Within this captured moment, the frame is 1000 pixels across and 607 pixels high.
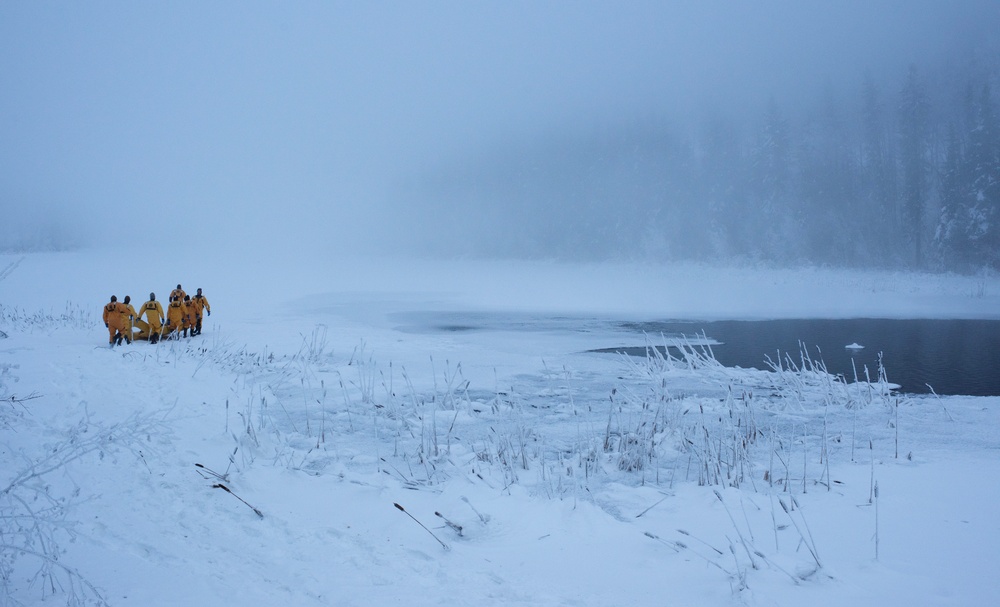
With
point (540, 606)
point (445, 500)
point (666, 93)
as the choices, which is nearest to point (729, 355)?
point (445, 500)

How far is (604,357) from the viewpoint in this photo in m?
17.2

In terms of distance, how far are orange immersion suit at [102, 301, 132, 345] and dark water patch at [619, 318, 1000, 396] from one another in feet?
49.4

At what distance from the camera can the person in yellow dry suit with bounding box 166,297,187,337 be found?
17.5 m

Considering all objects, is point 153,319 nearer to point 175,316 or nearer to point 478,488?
point 175,316

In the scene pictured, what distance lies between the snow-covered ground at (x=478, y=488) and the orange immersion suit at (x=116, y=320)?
3.48m

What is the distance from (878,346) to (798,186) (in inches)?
1993

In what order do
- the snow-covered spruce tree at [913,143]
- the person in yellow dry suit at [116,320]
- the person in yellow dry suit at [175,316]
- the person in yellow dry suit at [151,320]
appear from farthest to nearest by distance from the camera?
1. the snow-covered spruce tree at [913,143]
2. the person in yellow dry suit at [175,316]
3. the person in yellow dry suit at [151,320]
4. the person in yellow dry suit at [116,320]

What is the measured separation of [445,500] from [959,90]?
252ft

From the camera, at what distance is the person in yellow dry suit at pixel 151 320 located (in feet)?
54.7

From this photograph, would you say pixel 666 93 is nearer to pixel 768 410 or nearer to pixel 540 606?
pixel 768 410

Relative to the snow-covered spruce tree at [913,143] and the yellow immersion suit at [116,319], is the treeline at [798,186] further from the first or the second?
the yellow immersion suit at [116,319]

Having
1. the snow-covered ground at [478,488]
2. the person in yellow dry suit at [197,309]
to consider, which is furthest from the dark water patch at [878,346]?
the person in yellow dry suit at [197,309]

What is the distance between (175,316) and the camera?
17.5 meters

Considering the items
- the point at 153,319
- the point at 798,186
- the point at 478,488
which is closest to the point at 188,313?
the point at 153,319
